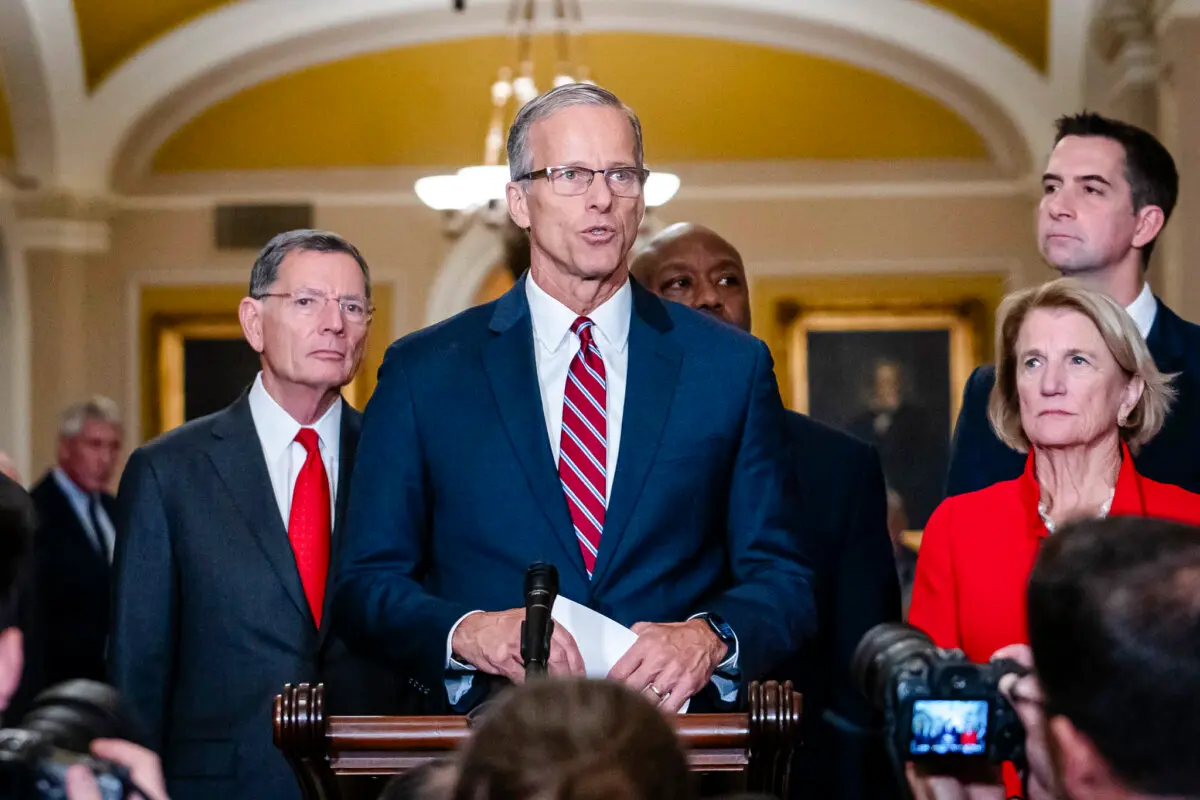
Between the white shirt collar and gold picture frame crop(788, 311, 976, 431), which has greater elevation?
gold picture frame crop(788, 311, 976, 431)

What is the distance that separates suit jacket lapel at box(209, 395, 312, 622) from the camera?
3.06 meters

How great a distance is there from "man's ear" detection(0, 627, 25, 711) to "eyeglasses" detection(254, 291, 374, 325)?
1.76 m

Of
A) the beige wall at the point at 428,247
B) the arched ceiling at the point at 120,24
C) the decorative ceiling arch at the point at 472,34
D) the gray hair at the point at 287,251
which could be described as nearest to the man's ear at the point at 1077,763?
the gray hair at the point at 287,251

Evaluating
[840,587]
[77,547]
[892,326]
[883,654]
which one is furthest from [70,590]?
[892,326]

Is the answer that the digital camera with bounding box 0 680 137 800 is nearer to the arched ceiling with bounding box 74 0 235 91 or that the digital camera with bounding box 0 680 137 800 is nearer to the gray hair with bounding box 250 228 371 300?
the gray hair with bounding box 250 228 371 300

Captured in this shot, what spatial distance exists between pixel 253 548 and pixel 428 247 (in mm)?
8364

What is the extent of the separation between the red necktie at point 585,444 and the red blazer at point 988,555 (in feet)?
1.99

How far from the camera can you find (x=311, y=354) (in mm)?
3158

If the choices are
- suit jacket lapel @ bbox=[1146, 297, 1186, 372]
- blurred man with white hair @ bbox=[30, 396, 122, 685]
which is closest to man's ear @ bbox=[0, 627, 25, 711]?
suit jacket lapel @ bbox=[1146, 297, 1186, 372]

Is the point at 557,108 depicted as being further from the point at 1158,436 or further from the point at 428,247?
the point at 428,247

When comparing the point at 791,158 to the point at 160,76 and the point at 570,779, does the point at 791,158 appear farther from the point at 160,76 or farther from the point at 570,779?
the point at 570,779

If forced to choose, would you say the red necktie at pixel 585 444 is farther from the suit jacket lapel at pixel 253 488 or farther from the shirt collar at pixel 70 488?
the shirt collar at pixel 70 488

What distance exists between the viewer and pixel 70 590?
575cm

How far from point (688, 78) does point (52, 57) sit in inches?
157
